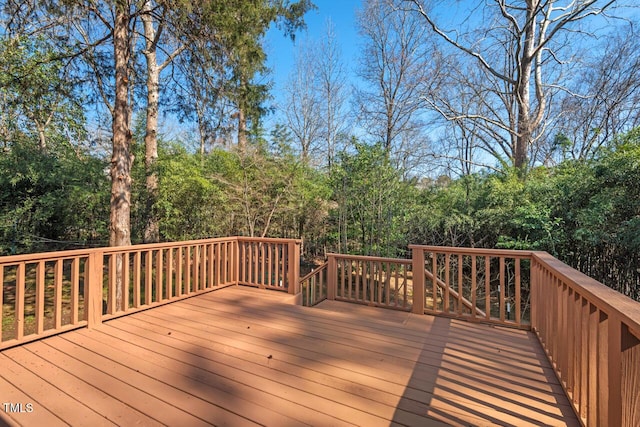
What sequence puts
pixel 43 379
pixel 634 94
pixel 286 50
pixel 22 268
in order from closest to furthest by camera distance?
pixel 43 379 → pixel 22 268 → pixel 634 94 → pixel 286 50

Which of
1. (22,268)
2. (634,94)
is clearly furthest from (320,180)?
(634,94)

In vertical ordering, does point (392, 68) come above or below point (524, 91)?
above

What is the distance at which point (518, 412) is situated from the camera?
A: 1632 millimetres

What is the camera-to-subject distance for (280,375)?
197 cm

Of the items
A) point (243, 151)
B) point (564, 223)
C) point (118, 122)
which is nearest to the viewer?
point (118, 122)

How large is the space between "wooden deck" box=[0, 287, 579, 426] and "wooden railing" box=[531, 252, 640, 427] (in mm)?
161

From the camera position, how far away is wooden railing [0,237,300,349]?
2412 millimetres

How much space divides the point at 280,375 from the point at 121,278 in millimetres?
3036

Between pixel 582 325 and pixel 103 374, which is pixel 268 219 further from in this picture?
pixel 582 325

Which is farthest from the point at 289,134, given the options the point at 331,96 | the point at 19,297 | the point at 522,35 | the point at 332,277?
the point at 522,35

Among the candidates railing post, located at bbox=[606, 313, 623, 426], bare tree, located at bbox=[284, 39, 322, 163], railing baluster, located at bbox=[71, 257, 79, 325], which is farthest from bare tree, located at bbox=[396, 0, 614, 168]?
railing baluster, located at bbox=[71, 257, 79, 325]

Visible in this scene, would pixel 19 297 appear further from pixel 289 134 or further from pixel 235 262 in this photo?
pixel 289 134

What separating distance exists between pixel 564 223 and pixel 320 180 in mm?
5142

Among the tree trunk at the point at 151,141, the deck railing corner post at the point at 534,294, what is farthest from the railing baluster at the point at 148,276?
the deck railing corner post at the point at 534,294
